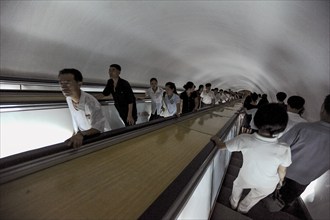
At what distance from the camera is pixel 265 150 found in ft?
7.00

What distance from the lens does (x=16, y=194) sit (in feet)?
3.92

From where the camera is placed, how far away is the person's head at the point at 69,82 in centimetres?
233

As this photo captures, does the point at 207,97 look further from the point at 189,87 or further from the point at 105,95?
the point at 105,95

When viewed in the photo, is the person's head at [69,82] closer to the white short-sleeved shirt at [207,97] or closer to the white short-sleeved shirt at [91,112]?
the white short-sleeved shirt at [91,112]

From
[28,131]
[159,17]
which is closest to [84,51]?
[159,17]

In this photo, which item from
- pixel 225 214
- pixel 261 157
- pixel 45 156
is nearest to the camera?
pixel 45 156

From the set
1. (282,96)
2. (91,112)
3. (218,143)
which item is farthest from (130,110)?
(282,96)

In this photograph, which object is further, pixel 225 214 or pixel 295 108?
pixel 295 108

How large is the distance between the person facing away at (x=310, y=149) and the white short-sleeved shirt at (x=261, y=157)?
0.58 meters

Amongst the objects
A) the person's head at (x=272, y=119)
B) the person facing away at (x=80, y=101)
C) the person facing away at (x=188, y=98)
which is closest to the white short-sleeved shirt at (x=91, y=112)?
the person facing away at (x=80, y=101)

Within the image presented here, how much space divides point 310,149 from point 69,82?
314 centimetres

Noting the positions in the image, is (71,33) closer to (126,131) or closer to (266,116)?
(126,131)

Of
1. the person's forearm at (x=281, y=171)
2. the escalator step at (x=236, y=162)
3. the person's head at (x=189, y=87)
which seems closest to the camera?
the person's forearm at (x=281, y=171)

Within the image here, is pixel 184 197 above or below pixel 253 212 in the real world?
above
